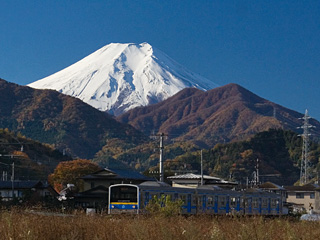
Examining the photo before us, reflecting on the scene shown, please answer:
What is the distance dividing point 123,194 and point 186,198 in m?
3.39

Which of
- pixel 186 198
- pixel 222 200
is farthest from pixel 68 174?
pixel 186 198

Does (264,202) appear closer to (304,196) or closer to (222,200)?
(222,200)

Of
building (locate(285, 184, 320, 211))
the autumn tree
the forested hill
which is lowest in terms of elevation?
building (locate(285, 184, 320, 211))

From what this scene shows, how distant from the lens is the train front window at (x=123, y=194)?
97.0 feet

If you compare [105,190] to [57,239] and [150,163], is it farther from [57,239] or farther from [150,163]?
[150,163]

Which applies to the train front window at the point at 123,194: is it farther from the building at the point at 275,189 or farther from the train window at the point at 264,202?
the building at the point at 275,189

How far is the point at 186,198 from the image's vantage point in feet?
102

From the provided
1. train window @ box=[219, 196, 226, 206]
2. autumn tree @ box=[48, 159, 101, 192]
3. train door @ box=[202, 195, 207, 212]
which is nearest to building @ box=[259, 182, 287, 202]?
autumn tree @ box=[48, 159, 101, 192]

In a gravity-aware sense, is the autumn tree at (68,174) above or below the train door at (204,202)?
above

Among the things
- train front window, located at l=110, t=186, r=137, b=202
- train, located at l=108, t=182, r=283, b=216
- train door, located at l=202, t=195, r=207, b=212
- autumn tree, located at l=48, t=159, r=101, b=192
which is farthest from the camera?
autumn tree, located at l=48, t=159, r=101, b=192

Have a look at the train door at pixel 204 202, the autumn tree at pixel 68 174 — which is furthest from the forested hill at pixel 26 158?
the train door at pixel 204 202

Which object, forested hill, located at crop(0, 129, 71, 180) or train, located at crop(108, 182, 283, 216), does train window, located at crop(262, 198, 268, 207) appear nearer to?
train, located at crop(108, 182, 283, 216)

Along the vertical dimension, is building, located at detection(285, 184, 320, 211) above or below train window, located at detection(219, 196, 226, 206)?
above

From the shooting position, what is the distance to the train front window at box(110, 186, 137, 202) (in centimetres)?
2958
